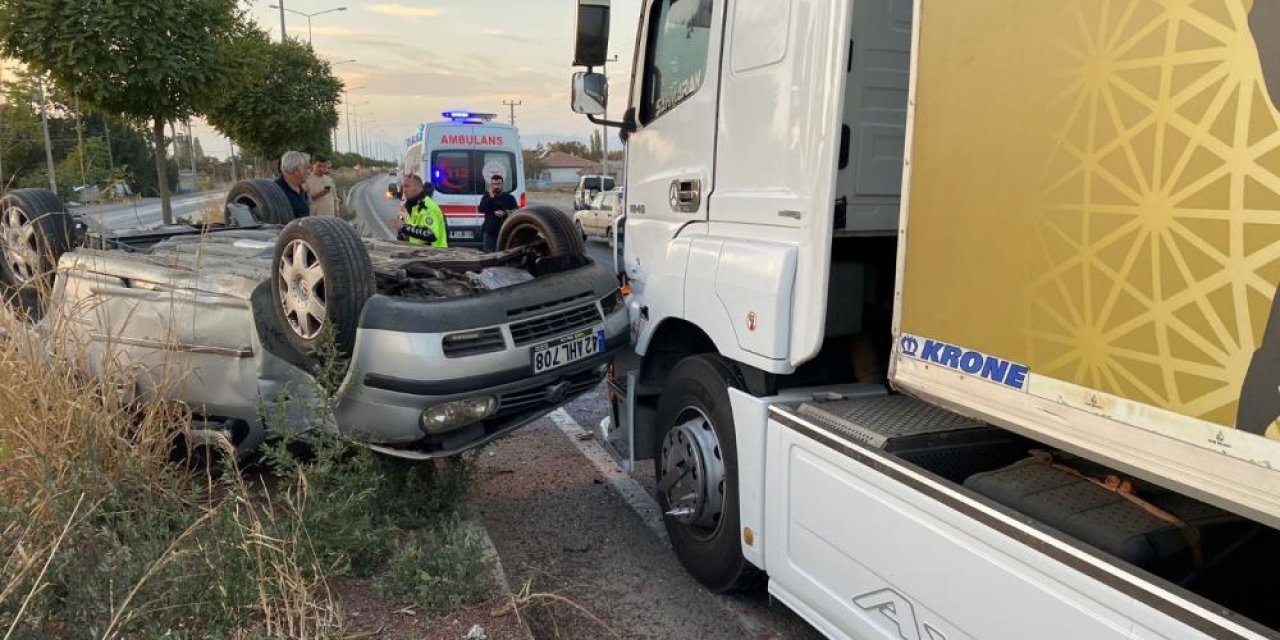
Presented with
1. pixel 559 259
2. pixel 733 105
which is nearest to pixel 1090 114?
pixel 733 105

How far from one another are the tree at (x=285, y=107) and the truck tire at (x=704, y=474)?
17.2m

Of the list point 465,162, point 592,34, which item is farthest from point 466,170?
point 592,34

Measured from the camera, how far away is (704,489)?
339 centimetres

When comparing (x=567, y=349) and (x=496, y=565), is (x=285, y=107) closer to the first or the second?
(x=567, y=349)

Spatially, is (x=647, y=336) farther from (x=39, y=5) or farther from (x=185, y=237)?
(x=39, y=5)

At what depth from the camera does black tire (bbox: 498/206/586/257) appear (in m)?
4.63

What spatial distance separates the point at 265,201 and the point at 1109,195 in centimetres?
636

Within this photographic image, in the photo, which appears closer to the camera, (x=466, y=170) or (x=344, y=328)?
(x=344, y=328)

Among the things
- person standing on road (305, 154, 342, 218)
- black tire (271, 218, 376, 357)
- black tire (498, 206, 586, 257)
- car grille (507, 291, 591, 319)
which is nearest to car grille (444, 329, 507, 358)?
car grille (507, 291, 591, 319)

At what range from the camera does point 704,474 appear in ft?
11.1

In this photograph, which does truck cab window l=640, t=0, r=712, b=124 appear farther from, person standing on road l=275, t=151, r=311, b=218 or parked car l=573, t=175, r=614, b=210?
parked car l=573, t=175, r=614, b=210

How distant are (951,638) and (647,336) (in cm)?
220

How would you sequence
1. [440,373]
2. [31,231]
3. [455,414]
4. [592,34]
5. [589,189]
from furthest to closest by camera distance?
[589,189], [31,231], [592,34], [455,414], [440,373]

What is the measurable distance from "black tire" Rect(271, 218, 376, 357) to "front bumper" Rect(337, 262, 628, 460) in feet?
0.27
